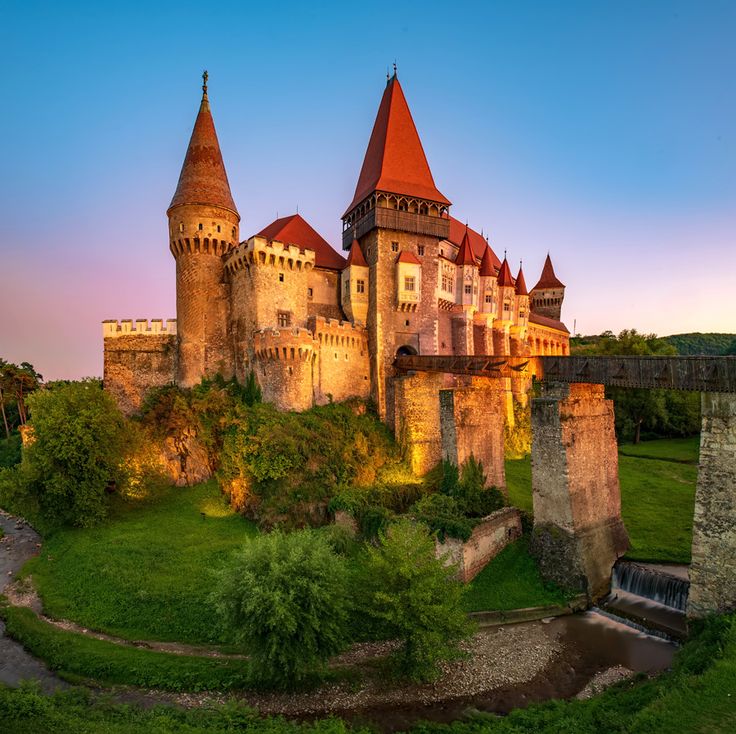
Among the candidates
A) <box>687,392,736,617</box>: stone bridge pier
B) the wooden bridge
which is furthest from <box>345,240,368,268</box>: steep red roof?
<box>687,392,736,617</box>: stone bridge pier

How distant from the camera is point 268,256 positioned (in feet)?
92.3

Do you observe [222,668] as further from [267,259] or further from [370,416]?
[267,259]

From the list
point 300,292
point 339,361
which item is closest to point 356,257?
point 300,292

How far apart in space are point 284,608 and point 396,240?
25.6 m

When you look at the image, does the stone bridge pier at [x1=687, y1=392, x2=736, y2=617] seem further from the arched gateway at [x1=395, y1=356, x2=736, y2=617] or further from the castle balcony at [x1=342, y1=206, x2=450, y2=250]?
the castle balcony at [x1=342, y1=206, x2=450, y2=250]

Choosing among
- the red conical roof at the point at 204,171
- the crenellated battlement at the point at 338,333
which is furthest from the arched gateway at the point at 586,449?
the red conical roof at the point at 204,171

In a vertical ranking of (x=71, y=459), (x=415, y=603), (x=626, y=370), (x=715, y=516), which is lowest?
(x=415, y=603)

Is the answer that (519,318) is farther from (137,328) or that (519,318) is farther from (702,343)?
(702,343)

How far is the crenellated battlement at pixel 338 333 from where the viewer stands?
94.3ft

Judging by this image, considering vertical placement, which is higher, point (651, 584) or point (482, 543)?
point (482, 543)

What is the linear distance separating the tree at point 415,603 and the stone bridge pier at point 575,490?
20.5 ft

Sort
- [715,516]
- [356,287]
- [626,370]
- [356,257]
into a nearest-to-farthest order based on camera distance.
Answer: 1. [715,516]
2. [626,370]
3. [356,287]
4. [356,257]

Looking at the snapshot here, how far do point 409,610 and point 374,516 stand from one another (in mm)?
7910

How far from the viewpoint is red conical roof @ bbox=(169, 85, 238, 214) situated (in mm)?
29062
